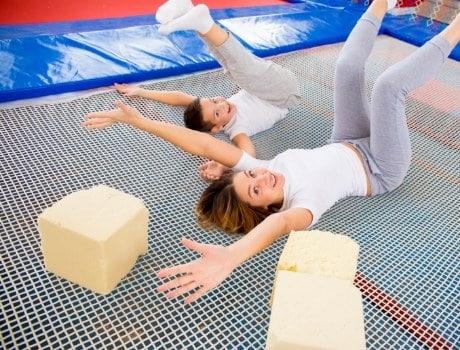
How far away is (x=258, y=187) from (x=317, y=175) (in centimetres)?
26

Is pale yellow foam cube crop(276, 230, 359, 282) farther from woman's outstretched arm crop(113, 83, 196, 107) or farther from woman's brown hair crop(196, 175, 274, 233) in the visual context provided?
woman's outstretched arm crop(113, 83, 196, 107)

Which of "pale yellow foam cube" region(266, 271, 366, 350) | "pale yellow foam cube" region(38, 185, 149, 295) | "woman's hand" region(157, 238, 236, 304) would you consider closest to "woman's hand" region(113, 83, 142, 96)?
"pale yellow foam cube" region(38, 185, 149, 295)

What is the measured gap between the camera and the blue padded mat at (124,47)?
2.18 m

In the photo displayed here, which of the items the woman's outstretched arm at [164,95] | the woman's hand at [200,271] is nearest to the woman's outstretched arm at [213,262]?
the woman's hand at [200,271]

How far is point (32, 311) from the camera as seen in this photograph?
3.66 ft

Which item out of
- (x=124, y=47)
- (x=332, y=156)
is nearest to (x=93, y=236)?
(x=332, y=156)

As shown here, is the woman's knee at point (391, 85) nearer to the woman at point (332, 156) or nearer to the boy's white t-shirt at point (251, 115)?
the woman at point (332, 156)

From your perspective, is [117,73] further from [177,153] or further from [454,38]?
[454,38]

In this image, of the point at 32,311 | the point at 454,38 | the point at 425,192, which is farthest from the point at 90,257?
the point at 454,38

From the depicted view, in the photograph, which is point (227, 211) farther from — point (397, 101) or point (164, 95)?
point (164, 95)

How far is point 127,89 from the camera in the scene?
2195 mm

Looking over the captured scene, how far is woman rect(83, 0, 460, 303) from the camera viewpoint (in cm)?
140

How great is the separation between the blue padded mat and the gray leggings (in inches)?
40.7

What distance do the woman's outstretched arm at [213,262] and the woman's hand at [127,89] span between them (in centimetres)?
122
